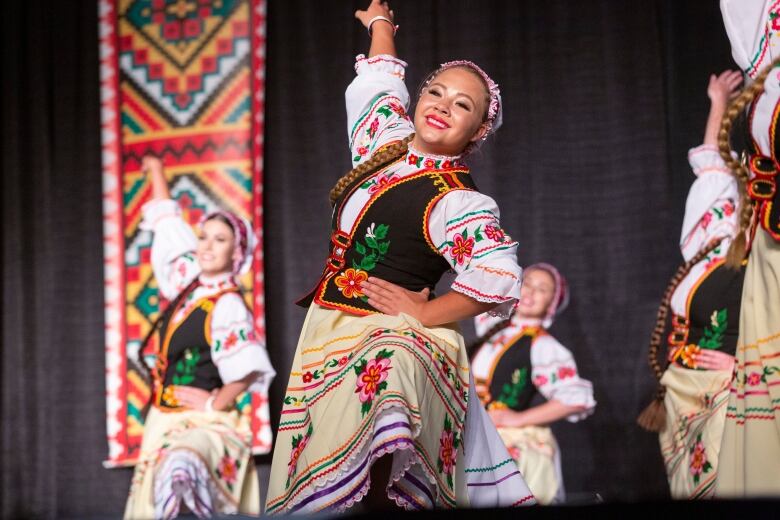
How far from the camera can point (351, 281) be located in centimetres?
254

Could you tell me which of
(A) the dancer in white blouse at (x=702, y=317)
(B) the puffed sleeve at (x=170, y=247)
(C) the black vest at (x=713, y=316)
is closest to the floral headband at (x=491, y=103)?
(A) the dancer in white blouse at (x=702, y=317)

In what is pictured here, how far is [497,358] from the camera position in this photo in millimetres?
5090

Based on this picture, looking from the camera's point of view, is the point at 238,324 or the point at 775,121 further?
the point at 238,324

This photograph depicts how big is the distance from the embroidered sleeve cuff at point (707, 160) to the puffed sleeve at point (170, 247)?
2291mm

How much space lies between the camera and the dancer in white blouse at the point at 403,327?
7.45ft

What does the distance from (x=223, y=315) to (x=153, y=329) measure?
0.66m

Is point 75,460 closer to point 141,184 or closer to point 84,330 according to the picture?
point 84,330

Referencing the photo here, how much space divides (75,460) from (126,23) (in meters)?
2.36

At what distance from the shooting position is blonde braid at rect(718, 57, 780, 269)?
2.35 metres

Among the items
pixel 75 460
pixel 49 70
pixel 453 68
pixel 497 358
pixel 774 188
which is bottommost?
pixel 75 460

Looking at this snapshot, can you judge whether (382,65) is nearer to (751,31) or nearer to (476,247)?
(476,247)

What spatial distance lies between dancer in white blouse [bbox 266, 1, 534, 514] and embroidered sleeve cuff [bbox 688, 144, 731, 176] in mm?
2016

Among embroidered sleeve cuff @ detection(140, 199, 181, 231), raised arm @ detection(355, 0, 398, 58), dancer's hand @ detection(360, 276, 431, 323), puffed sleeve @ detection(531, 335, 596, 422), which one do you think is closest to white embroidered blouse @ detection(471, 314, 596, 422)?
puffed sleeve @ detection(531, 335, 596, 422)

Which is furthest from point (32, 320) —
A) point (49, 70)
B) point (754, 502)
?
point (754, 502)
